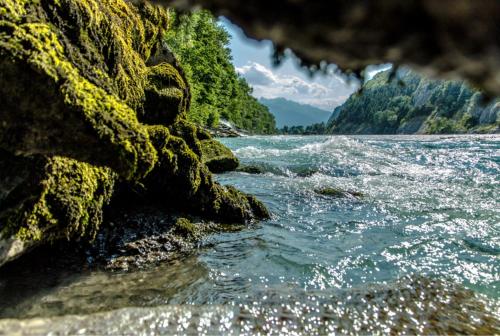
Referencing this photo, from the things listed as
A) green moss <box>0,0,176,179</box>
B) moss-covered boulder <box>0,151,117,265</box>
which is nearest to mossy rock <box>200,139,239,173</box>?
moss-covered boulder <box>0,151,117,265</box>

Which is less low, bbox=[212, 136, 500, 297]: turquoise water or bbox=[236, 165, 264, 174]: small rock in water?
bbox=[236, 165, 264, 174]: small rock in water

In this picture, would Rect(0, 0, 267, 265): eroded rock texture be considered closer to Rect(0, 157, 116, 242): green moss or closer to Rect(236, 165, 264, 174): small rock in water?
Rect(0, 157, 116, 242): green moss

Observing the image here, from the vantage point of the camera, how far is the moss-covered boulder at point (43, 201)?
4184mm

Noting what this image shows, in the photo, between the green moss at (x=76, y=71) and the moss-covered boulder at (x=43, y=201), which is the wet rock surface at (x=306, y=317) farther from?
the green moss at (x=76, y=71)

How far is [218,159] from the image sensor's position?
1734cm

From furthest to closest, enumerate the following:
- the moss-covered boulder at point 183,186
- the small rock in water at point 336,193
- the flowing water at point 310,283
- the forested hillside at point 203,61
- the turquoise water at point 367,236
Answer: the forested hillside at point 203,61, the small rock in water at point 336,193, the moss-covered boulder at point 183,186, the turquoise water at point 367,236, the flowing water at point 310,283

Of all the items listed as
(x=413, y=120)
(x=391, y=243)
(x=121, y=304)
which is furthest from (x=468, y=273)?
(x=413, y=120)

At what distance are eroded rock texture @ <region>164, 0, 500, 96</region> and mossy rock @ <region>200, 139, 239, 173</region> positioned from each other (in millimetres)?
15736

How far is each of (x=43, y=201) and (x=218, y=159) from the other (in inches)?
506

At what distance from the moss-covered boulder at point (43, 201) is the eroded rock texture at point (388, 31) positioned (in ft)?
13.4

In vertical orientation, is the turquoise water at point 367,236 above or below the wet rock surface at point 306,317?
below

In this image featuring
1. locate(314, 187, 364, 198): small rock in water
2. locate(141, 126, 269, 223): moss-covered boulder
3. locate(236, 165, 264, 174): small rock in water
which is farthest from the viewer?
Answer: locate(236, 165, 264, 174): small rock in water

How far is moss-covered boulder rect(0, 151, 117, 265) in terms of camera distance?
4184mm

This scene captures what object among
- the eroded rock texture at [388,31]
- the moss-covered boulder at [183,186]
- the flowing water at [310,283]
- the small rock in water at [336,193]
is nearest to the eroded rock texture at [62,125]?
the moss-covered boulder at [183,186]
